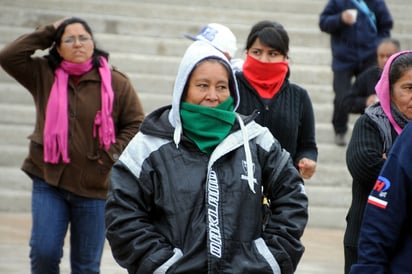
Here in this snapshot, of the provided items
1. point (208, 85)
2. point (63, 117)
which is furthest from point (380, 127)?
point (63, 117)

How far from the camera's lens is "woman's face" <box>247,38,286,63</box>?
20.5 feet

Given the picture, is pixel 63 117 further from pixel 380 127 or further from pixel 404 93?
pixel 404 93

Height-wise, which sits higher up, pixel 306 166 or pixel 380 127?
pixel 380 127

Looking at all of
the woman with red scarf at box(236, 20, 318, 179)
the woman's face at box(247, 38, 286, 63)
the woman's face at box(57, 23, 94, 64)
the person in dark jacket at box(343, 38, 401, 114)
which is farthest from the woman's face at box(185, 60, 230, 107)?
the person in dark jacket at box(343, 38, 401, 114)

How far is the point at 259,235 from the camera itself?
4.31 metres

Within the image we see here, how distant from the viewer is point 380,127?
16.7 feet

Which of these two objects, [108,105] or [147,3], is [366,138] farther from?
[147,3]

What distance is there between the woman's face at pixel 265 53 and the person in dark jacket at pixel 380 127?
116 centimetres

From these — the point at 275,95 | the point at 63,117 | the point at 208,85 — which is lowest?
the point at 63,117

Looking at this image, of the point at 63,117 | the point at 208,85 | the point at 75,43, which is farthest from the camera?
the point at 75,43

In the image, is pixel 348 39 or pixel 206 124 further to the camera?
pixel 348 39

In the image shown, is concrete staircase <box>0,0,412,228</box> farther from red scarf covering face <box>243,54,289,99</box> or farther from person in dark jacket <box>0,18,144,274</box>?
red scarf covering face <box>243,54,289,99</box>

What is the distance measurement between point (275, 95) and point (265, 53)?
0.25 metres

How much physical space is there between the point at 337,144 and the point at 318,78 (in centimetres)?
154
